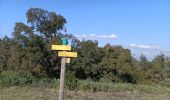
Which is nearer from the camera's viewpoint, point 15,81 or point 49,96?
point 49,96

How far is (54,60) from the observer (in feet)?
92.5

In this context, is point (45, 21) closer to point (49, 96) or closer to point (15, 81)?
point (15, 81)

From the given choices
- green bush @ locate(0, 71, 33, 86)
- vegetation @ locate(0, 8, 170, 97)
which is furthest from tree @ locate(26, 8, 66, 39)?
green bush @ locate(0, 71, 33, 86)

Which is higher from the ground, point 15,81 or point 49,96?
point 15,81

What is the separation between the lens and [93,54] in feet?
107

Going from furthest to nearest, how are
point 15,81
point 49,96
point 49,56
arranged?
point 49,56
point 15,81
point 49,96

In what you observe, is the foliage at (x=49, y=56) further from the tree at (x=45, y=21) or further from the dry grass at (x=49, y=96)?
the dry grass at (x=49, y=96)

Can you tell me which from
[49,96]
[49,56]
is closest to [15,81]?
[49,96]

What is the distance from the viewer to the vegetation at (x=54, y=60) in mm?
21500

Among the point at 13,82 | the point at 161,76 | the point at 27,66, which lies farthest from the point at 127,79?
the point at 13,82

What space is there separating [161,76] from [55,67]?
721 inches

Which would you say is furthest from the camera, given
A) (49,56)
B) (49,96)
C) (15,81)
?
(49,56)

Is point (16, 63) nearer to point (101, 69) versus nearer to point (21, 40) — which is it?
point (21, 40)

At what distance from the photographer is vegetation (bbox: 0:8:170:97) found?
70.5 feet
